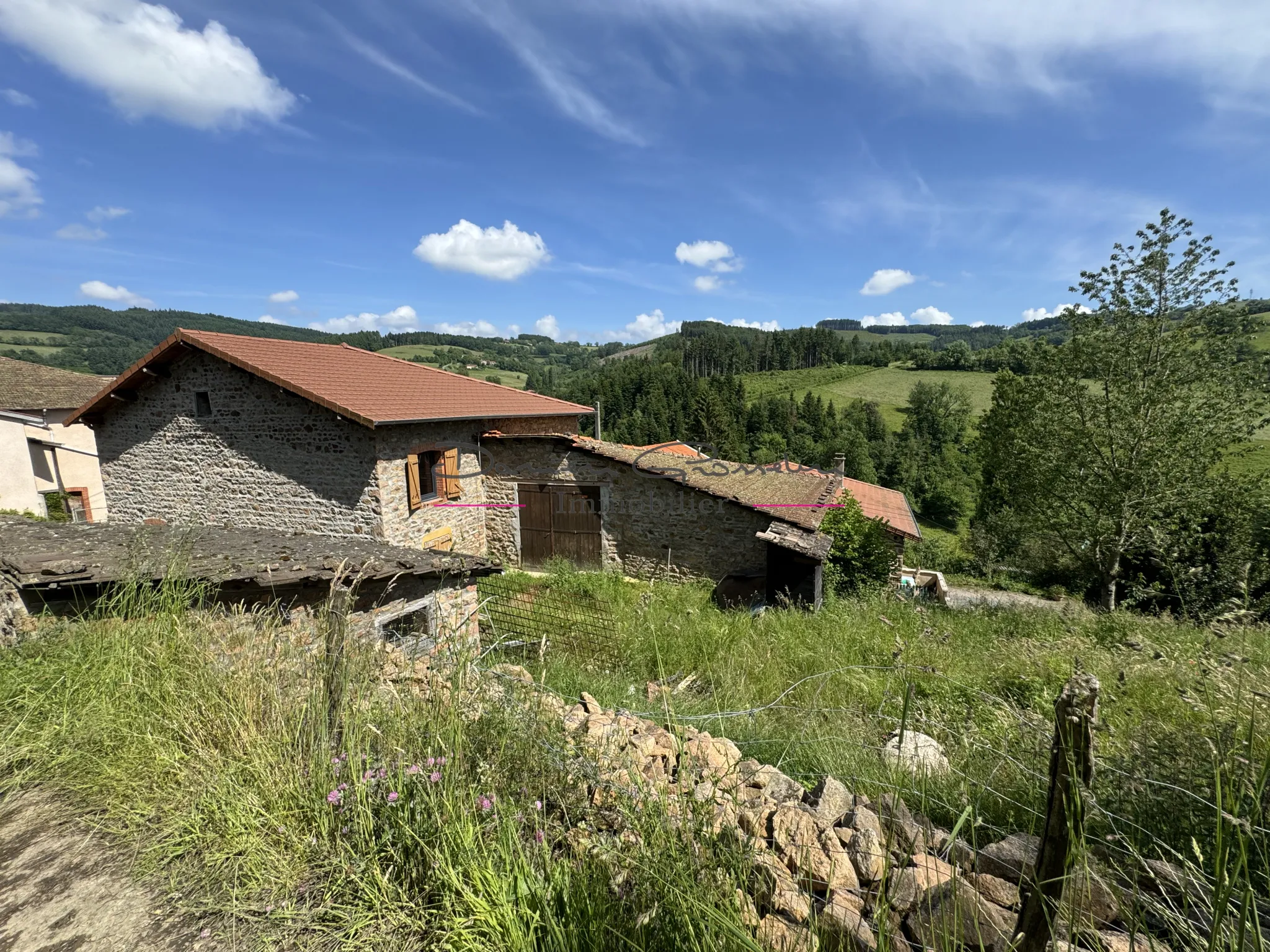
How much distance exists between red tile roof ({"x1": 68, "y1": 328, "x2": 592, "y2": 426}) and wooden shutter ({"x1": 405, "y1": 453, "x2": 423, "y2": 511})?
102 cm

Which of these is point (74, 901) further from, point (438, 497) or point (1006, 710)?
point (438, 497)

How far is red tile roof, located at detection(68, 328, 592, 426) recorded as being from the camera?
35.6 ft

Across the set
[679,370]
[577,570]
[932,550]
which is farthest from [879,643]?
[679,370]

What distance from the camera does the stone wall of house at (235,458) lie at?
11.1 metres

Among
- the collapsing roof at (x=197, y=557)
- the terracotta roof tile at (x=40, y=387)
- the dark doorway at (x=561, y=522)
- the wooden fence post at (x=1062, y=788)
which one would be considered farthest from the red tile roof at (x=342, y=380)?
the wooden fence post at (x=1062, y=788)

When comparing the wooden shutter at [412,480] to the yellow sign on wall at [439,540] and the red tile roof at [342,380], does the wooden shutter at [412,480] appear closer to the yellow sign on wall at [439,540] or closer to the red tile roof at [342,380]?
the yellow sign on wall at [439,540]

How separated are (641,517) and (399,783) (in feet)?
35.3

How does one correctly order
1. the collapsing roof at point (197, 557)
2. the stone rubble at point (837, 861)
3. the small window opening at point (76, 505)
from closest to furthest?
the stone rubble at point (837, 861), the collapsing roof at point (197, 557), the small window opening at point (76, 505)

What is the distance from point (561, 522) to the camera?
13492 millimetres

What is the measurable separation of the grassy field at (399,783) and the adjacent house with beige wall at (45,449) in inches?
686

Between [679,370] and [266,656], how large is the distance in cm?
7259

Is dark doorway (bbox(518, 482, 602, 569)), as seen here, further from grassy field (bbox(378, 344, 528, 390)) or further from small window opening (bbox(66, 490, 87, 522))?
grassy field (bbox(378, 344, 528, 390))

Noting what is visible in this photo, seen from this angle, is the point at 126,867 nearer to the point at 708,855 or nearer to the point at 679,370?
the point at 708,855

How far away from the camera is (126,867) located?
1.95m
